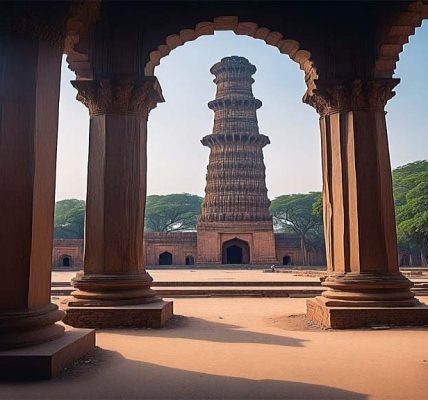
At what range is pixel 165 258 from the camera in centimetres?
4762

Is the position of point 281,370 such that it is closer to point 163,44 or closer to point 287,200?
point 163,44

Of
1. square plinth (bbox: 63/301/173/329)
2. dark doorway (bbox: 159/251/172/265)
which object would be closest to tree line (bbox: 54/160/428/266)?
dark doorway (bbox: 159/251/172/265)

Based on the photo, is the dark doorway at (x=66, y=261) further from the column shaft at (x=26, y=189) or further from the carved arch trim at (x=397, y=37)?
the column shaft at (x=26, y=189)

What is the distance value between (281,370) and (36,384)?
2.06 meters

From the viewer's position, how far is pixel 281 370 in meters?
4.01

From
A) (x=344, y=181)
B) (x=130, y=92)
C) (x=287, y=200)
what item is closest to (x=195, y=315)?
(x=344, y=181)

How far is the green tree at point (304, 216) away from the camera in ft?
158

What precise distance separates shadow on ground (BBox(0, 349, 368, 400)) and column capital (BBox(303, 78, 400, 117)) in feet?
17.1

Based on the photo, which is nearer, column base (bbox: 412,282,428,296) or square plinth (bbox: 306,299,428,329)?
square plinth (bbox: 306,299,428,329)

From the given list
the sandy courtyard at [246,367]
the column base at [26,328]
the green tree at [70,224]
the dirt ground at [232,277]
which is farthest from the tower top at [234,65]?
the column base at [26,328]

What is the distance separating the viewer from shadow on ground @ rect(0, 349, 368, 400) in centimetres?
324

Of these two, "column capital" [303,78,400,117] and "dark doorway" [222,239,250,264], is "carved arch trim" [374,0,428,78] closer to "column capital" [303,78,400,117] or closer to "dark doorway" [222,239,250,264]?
"column capital" [303,78,400,117]

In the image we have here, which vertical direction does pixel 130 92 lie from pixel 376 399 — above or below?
above

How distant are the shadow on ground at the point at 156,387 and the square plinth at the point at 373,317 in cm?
315
